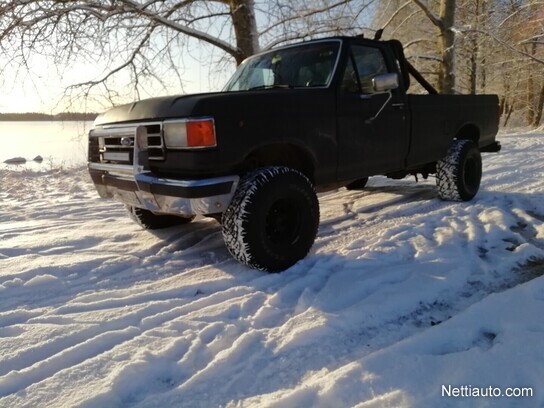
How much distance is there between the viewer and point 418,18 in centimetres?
1630

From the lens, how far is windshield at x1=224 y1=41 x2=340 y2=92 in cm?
385

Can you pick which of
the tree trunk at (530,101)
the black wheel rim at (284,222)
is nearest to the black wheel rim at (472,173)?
the black wheel rim at (284,222)

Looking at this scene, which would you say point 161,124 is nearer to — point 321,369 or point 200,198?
point 200,198

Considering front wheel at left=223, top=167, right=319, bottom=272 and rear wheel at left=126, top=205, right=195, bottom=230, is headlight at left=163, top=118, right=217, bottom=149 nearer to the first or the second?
front wheel at left=223, top=167, right=319, bottom=272

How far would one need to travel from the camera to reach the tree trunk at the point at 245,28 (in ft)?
27.7

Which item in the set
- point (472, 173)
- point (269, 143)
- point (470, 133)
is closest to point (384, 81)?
point (269, 143)

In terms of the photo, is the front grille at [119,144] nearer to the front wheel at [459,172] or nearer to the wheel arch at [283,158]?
the wheel arch at [283,158]

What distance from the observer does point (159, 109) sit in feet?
10.0

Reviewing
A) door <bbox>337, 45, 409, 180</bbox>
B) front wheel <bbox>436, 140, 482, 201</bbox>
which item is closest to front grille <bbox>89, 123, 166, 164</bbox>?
door <bbox>337, 45, 409, 180</bbox>

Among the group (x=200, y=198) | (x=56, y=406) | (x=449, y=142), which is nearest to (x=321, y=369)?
(x=56, y=406)

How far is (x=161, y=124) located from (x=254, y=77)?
5.64 feet

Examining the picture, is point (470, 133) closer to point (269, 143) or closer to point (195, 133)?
point (269, 143)

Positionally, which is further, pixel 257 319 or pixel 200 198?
pixel 200 198

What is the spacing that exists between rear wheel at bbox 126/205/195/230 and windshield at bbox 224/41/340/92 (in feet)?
5.44
